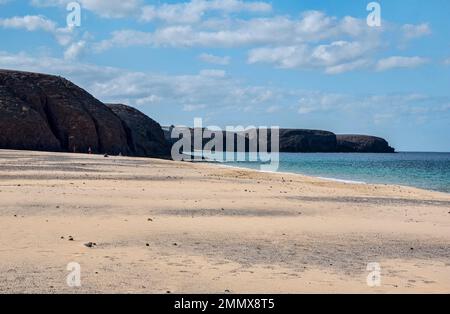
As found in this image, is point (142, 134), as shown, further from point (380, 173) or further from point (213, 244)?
point (213, 244)

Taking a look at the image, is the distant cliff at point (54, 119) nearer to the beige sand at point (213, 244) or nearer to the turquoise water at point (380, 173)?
the turquoise water at point (380, 173)

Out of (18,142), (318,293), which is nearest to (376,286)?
(318,293)

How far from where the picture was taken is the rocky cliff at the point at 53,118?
75.5 meters

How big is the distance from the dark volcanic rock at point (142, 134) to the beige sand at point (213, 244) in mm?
76586

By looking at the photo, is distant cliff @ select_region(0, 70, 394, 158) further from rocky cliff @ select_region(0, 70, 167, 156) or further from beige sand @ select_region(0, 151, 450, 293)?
beige sand @ select_region(0, 151, 450, 293)

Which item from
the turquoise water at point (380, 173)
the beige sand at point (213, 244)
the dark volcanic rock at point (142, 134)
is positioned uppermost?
the dark volcanic rock at point (142, 134)

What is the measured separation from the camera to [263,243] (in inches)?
453

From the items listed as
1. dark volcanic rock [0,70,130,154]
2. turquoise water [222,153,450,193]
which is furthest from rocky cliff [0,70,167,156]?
turquoise water [222,153,450,193]

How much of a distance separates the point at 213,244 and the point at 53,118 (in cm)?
7610

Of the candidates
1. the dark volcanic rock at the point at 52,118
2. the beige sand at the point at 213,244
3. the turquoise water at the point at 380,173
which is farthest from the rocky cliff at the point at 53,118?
the beige sand at the point at 213,244

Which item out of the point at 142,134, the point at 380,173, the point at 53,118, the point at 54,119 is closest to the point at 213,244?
the point at 380,173

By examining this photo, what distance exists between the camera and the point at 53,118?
83.0 metres
